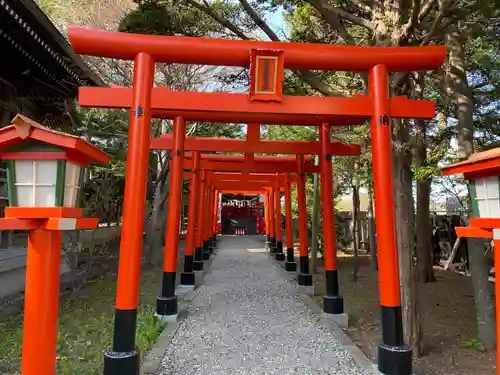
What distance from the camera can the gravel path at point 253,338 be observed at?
445 centimetres

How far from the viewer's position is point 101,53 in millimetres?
4066

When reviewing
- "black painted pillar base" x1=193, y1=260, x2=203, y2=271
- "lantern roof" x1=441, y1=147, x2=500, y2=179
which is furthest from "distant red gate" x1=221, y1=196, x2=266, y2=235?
"lantern roof" x1=441, y1=147, x2=500, y2=179

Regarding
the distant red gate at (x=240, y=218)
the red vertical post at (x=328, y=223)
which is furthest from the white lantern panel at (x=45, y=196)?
the distant red gate at (x=240, y=218)

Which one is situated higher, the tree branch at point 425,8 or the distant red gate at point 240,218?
the tree branch at point 425,8

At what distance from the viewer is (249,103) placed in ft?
13.7

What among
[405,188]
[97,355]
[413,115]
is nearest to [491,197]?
[413,115]

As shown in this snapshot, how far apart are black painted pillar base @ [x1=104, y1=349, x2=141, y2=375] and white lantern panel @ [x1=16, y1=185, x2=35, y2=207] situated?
1.76 metres

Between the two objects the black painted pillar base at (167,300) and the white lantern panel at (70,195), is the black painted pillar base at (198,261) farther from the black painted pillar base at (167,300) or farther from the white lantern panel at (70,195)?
the white lantern panel at (70,195)

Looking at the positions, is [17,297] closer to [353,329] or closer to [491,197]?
[353,329]

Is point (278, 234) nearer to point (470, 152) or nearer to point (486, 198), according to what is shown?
point (470, 152)

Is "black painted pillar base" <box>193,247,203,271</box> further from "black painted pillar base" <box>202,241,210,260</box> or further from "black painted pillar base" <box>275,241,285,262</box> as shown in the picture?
"black painted pillar base" <box>275,241,285,262</box>

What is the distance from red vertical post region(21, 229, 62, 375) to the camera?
9.46 ft

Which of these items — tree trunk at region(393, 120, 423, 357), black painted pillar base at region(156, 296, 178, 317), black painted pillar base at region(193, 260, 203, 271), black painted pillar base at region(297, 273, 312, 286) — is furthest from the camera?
black painted pillar base at region(193, 260, 203, 271)

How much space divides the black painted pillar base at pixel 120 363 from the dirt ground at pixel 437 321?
3.04 metres
